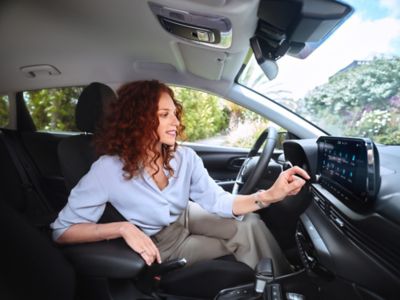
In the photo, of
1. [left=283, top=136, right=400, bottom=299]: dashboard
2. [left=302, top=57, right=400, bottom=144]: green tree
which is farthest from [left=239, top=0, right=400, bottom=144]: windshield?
[left=283, top=136, right=400, bottom=299]: dashboard

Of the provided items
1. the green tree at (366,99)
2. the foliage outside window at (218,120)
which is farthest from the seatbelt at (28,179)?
the green tree at (366,99)

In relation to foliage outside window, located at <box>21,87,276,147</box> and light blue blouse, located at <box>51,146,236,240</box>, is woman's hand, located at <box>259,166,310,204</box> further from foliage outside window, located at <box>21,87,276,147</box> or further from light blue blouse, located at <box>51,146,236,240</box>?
foliage outside window, located at <box>21,87,276,147</box>

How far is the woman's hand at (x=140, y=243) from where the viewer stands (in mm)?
1108

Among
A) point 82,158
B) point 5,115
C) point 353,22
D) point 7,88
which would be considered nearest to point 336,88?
point 353,22

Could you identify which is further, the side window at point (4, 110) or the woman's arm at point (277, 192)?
the side window at point (4, 110)

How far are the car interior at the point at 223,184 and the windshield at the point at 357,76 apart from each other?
0.05m

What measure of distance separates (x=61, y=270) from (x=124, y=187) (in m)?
0.37

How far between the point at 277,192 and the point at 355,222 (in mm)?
360

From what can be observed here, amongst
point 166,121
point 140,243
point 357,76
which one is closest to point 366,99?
point 357,76

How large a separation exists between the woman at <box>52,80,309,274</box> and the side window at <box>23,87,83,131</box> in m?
1.44

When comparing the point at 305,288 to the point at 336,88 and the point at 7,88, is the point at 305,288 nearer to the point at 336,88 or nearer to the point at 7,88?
the point at 336,88

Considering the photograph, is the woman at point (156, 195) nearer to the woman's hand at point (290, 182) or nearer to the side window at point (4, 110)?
the woman's hand at point (290, 182)

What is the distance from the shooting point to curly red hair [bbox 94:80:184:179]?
127 centimetres

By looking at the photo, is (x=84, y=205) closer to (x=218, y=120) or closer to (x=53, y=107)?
(x=218, y=120)
